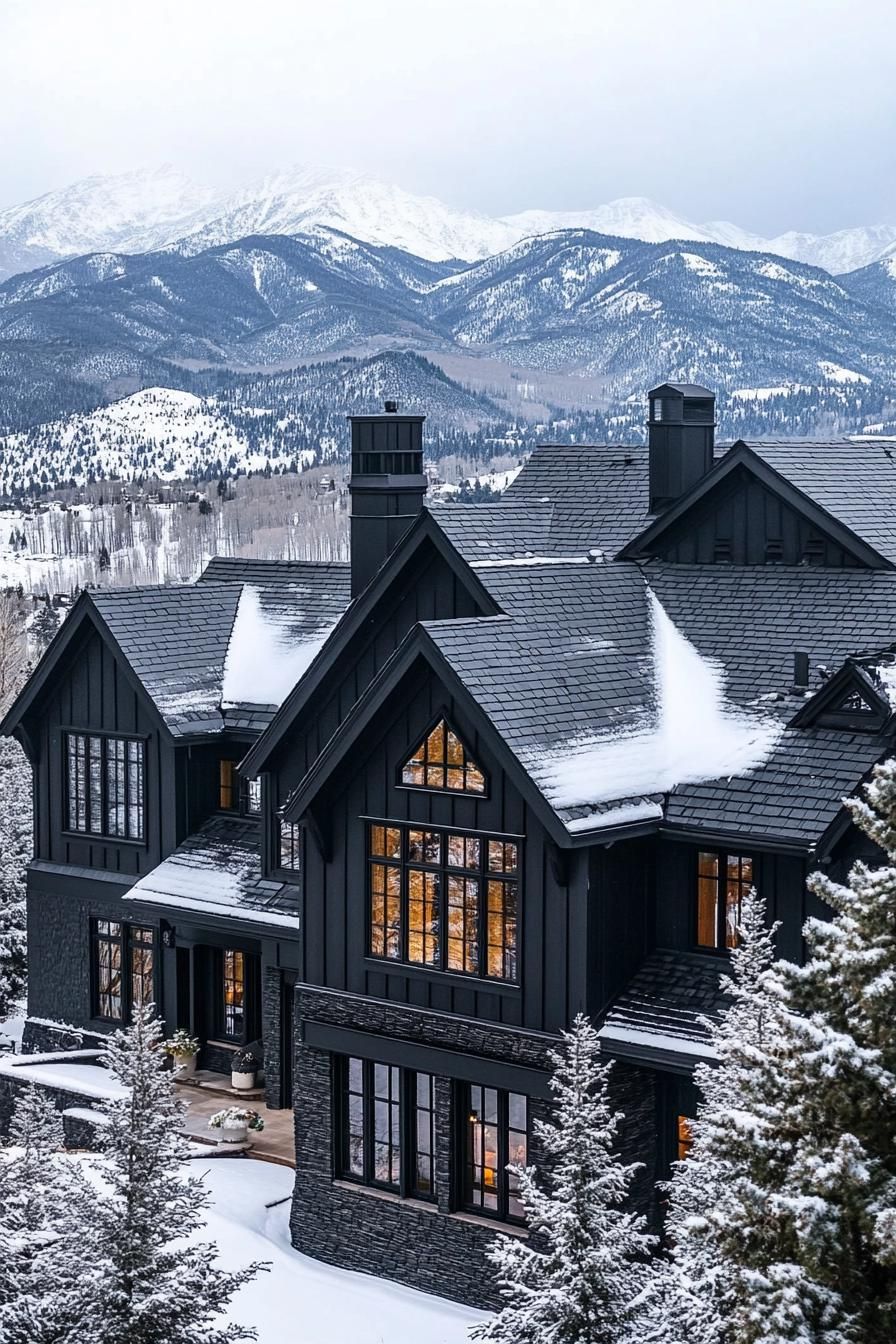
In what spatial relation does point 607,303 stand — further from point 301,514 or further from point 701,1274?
point 701,1274

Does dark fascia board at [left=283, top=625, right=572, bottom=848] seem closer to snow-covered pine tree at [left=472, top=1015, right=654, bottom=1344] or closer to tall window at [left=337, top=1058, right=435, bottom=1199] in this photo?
tall window at [left=337, top=1058, right=435, bottom=1199]

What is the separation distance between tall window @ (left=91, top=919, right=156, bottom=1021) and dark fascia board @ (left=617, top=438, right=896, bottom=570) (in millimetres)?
9926

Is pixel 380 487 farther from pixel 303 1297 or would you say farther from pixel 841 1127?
pixel 841 1127

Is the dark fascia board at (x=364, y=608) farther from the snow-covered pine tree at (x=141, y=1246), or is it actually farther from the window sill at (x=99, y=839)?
the snow-covered pine tree at (x=141, y=1246)

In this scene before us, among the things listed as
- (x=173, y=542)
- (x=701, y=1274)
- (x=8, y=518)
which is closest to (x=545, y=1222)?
(x=701, y=1274)

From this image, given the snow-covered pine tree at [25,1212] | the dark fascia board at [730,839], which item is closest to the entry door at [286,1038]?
the snow-covered pine tree at [25,1212]

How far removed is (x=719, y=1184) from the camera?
14031mm

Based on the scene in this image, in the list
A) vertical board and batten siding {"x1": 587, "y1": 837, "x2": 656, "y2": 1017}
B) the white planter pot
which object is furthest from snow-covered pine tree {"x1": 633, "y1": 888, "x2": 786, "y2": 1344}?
the white planter pot

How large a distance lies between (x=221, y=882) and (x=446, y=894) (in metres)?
7.29

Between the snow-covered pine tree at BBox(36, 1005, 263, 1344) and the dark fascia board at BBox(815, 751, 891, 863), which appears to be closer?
the snow-covered pine tree at BBox(36, 1005, 263, 1344)

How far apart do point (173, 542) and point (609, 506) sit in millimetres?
127566

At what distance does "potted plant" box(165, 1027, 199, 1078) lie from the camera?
87.0 ft

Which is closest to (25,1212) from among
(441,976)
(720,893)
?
(441,976)

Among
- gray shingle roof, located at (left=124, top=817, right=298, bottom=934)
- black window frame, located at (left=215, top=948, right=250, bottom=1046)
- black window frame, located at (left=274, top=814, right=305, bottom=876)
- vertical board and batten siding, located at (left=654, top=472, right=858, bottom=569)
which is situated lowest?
black window frame, located at (left=215, top=948, right=250, bottom=1046)
